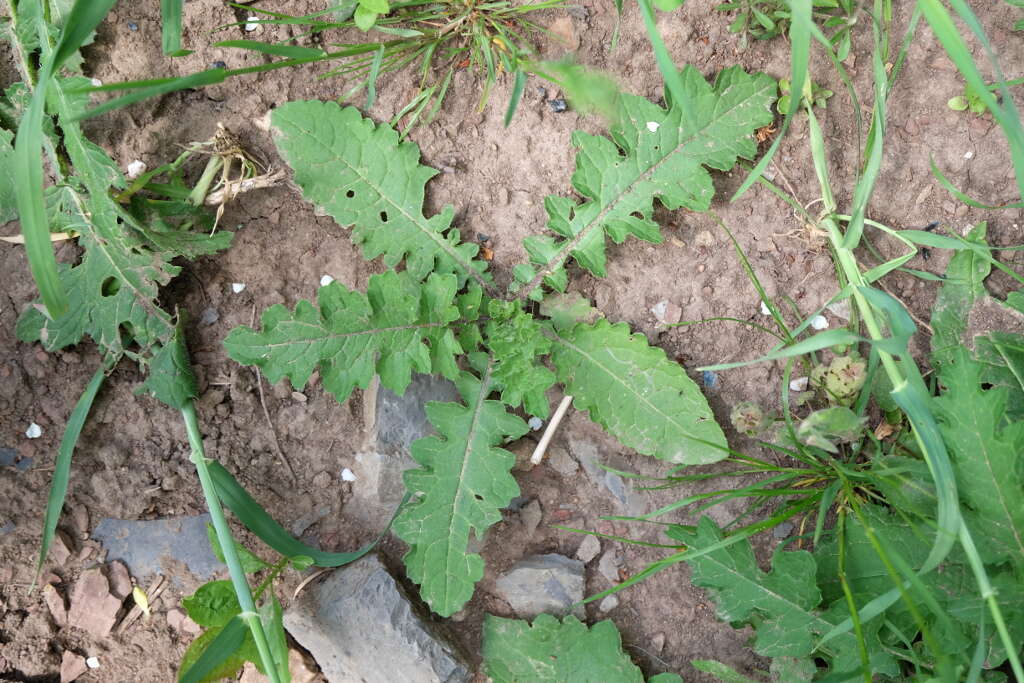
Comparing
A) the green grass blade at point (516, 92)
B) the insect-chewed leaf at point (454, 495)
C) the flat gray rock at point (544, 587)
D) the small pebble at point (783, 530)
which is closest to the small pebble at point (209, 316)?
the insect-chewed leaf at point (454, 495)

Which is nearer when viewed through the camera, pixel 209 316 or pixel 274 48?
pixel 274 48

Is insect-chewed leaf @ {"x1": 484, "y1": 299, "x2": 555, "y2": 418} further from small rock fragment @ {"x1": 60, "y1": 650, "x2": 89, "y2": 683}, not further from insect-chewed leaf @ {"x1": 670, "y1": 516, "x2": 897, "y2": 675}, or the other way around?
small rock fragment @ {"x1": 60, "y1": 650, "x2": 89, "y2": 683}

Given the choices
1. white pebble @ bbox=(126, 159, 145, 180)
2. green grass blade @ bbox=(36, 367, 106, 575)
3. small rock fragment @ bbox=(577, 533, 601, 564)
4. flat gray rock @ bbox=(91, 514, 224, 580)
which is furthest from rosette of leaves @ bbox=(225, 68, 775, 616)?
flat gray rock @ bbox=(91, 514, 224, 580)

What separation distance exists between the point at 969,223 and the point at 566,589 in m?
1.68

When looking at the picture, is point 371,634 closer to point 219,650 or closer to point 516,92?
point 219,650

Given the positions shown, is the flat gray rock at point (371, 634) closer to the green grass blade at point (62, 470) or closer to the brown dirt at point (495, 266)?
the brown dirt at point (495, 266)

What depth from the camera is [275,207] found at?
254 cm

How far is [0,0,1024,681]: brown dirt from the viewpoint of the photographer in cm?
247

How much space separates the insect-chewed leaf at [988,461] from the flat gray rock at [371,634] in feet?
5.01

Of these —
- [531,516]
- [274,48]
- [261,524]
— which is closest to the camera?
[274,48]

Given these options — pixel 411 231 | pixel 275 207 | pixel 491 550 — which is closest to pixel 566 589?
pixel 491 550

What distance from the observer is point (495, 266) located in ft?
8.44

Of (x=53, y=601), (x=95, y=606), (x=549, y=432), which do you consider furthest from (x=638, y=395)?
(x=53, y=601)

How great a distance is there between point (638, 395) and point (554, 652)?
32.7 inches
